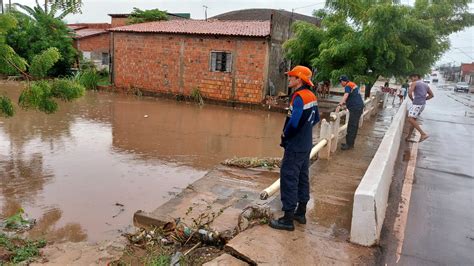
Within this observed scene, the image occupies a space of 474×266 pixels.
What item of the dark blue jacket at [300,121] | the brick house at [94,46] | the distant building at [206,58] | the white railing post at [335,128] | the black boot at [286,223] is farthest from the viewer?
the brick house at [94,46]

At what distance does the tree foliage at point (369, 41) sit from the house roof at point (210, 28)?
4.40 metres

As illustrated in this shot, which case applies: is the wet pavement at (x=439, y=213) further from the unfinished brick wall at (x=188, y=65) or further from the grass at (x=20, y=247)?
the unfinished brick wall at (x=188, y=65)

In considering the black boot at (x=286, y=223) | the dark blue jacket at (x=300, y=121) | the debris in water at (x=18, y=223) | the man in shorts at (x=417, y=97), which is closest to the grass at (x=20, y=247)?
the debris in water at (x=18, y=223)

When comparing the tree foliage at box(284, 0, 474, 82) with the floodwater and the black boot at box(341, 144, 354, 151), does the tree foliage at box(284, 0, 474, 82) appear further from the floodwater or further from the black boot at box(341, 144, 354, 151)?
the black boot at box(341, 144, 354, 151)

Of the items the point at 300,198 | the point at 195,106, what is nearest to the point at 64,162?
the point at 300,198

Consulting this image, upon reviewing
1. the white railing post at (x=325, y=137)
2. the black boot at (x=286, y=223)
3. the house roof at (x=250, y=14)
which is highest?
the house roof at (x=250, y=14)

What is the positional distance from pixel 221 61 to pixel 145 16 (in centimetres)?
1272

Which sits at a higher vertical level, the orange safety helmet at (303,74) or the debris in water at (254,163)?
the orange safety helmet at (303,74)

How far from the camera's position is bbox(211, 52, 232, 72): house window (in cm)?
2026

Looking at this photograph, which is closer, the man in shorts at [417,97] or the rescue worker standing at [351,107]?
the rescue worker standing at [351,107]

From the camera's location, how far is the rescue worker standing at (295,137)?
4.26 meters

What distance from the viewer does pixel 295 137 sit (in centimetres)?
435

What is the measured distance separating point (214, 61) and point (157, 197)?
14.2 meters

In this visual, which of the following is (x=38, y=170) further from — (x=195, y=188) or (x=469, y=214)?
(x=469, y=214)
